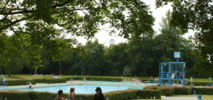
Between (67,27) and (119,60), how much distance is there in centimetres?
5933

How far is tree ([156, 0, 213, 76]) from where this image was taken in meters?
6.74

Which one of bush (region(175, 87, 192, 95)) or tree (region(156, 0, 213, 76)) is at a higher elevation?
tree (region(156, 0, 213, 76))

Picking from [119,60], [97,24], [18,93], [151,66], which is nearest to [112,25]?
[97,24]

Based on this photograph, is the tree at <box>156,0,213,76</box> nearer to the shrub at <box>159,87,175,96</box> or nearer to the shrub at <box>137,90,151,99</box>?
the shrub at <box>137,90,151,99</box>

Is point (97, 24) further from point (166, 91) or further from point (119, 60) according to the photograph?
point (119, 60)

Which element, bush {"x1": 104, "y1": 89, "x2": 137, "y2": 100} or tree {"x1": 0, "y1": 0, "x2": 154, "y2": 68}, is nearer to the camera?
tree {"x1": 0, "y1": 0, "x2": 154, "y2": 68}

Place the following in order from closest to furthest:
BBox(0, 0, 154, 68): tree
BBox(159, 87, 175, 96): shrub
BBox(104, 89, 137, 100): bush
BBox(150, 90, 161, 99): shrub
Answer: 1. BBox(0, 0, 154, 68): tree
2. BBox(104, 89, 137, 100): bush
3. BBox(150, 90, 161, 99): shrub
4. BBox(159, 87, 175, 96): shrub

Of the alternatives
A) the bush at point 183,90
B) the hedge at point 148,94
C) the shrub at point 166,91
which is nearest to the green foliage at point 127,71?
the bush at point 183,90

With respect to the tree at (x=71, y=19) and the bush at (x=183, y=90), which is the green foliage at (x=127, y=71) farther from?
the tree at (x=71, y=19)

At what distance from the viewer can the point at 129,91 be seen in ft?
60.3

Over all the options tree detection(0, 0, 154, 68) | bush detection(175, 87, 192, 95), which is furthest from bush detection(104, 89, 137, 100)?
bush detection(175, 87, 192, 95)

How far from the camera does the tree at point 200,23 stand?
265 inches

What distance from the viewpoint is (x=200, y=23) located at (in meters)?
7.17

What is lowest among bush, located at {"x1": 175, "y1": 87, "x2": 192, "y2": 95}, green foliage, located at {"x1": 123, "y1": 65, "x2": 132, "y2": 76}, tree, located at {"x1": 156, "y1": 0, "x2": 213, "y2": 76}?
bush, located at {"x1": 175, "y1": 87, "x2": 192, "y2": 95}
